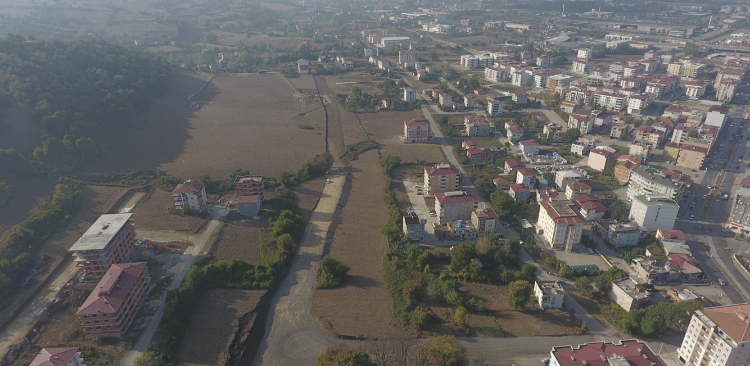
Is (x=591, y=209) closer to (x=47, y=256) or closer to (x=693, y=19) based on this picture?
(x=47, y=256)

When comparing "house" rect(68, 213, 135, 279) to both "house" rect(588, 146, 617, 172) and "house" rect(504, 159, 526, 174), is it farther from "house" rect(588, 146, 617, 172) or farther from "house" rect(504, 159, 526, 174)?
"house" rect(588, 146, 617, 172)

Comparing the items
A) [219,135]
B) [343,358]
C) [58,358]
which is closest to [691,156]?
[343,358]

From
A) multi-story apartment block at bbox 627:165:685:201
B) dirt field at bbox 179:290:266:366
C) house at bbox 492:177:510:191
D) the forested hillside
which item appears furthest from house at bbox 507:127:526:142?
the forested hillside

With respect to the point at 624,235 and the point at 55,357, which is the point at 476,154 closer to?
the point at 624,235

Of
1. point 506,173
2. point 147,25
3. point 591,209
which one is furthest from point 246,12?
point 591,209

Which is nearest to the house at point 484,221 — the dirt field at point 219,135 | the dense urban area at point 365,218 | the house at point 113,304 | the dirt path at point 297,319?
the dense urban area at point 365,218
